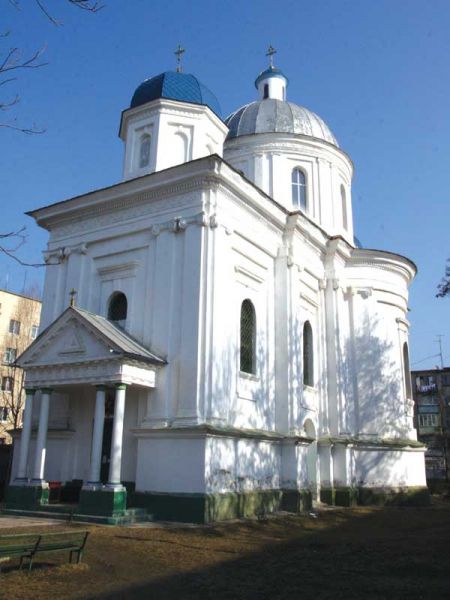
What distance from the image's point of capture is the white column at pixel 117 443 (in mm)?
14512

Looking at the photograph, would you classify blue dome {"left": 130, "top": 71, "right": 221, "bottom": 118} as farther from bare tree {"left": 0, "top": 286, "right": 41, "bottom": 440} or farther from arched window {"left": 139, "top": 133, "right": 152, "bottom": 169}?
bare tree {"left": 0, "top": 286, "right": 41, "bottom": 440}

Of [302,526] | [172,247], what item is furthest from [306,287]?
[302,526]

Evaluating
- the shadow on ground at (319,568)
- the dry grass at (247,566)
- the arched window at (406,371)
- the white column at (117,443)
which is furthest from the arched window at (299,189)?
the dry grass at (247,566)

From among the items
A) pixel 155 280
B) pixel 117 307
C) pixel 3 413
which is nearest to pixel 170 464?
pixel 155 280

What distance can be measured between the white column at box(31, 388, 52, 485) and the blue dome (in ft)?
33.3

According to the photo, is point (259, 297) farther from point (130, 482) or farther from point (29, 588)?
point (29, 588)

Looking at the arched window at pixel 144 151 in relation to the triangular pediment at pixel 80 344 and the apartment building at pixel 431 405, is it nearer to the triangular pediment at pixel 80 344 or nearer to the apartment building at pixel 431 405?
the triangular pediment at pixel 80 344

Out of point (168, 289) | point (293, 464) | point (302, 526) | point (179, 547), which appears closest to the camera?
point (179, 547)

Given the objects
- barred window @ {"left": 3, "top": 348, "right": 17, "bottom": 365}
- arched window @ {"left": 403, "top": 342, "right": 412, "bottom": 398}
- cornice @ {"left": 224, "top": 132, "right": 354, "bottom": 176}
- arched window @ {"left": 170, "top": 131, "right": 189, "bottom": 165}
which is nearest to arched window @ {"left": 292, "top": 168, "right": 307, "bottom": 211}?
cornice @ {"left": 224, "top": 132, "right": 354, "bottom": 176}

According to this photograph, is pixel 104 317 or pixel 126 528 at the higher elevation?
pixel 104 317

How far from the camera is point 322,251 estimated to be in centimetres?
2302

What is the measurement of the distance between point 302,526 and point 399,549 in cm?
431

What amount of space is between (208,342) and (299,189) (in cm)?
1079

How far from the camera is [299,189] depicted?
24.3 meters
